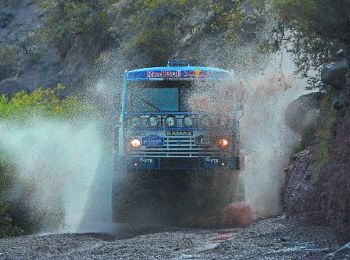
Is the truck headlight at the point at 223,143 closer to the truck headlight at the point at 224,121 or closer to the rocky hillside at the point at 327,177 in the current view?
the truck headlight at the point at 224,121

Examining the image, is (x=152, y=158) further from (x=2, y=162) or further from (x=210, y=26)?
(x=210, y=26)

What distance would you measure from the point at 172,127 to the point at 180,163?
76cm

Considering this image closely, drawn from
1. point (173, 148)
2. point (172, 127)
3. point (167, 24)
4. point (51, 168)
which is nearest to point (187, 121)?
point (172, 127)

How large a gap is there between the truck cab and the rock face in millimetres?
1759

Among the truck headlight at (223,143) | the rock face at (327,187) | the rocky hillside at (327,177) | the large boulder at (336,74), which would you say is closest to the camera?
the rock face at (327,187)

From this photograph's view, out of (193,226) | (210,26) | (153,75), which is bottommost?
(193,226)

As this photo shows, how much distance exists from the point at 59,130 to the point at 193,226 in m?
6.16

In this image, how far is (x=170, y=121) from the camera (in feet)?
56.7

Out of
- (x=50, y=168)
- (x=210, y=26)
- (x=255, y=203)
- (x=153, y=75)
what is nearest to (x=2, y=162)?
(x=50, y=168)

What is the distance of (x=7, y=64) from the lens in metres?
56.3

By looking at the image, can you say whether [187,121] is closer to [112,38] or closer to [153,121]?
[153,121]

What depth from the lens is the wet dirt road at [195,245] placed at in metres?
11.1

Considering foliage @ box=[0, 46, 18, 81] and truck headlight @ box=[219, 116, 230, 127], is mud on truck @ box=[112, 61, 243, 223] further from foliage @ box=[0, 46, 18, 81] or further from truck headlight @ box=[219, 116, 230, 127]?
foliage @ box=[0, 46, 18, 81]

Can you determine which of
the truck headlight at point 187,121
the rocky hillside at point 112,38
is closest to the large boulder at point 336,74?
the truck headlight at point 187,121
